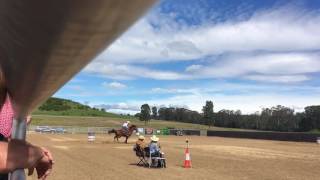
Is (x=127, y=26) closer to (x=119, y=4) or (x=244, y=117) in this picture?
(x=119, y=4)

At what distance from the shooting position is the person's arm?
5.54 feet

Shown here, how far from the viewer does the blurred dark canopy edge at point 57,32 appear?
914 mm

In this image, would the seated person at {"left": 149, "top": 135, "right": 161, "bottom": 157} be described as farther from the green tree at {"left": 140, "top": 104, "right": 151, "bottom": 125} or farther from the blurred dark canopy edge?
→ the green tree at {"left": 140, "top": 104, "right": 151, "bottom": 125}

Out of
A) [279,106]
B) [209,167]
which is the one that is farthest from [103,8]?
[279,106]

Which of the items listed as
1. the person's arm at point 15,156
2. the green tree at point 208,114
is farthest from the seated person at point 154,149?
the green tree at point 208,114

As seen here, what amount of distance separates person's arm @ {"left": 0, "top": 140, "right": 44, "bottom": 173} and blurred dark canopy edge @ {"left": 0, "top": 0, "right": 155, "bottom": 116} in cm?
42

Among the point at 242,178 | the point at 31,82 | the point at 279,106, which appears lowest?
the point at 242,178

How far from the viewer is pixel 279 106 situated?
501 feet

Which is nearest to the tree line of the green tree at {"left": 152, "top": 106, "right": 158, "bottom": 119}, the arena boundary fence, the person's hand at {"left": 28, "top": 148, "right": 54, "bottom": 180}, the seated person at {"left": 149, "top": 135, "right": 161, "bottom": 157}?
the green tree at {"left": 152, "top": 106, "right": 158, "bottom": 119}

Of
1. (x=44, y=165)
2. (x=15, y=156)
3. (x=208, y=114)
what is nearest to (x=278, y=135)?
(x=44, y=165)

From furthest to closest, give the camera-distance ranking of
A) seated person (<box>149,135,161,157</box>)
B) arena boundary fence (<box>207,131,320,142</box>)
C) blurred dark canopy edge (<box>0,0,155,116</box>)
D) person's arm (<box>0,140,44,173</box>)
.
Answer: arena boundary fence (<box>207,131,320,142</box>), seated person (<box>149,135,161,157</box>), person's arm (<box>0,140,44,173</box>), blurred dark canopy edge (<box>0,0,155,116</box>)

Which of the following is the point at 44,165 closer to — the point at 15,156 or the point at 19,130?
the point at 19,130

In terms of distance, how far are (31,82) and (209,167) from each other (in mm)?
18046

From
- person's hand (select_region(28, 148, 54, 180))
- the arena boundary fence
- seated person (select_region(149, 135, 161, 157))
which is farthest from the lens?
the arena boundary fence
